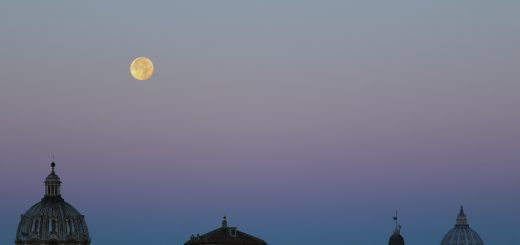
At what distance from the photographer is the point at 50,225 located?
193 metres

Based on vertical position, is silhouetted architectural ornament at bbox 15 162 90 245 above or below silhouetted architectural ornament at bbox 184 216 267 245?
above

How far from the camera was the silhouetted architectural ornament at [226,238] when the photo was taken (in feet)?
553

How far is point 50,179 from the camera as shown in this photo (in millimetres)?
198250

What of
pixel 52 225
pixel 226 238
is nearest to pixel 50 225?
pixel 52 225

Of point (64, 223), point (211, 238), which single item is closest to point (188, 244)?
point (211, 238)

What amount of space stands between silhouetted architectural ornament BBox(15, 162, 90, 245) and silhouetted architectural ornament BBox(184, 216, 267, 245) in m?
28.1

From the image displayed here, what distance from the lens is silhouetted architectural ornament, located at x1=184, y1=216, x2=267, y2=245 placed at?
168 metres

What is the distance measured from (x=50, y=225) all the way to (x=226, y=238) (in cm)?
3526

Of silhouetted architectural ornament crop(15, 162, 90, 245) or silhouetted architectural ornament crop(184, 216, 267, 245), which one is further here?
silhouetted architectural ornament crop(15, 162, 90, 245)

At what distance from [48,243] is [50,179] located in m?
10.3

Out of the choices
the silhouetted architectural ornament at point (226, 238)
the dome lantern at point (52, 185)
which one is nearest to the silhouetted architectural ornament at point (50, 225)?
the dome lantern at point (52, 185)

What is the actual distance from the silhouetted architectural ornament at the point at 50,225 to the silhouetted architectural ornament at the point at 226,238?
2807cm

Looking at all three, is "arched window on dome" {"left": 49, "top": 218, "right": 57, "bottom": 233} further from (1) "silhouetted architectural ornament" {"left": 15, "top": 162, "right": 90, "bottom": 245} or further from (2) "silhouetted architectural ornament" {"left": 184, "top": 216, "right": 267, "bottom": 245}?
(2) "silhouetted architectural ornament" {"left": 184, "top": 216, "right": 267, "bottom": 245}

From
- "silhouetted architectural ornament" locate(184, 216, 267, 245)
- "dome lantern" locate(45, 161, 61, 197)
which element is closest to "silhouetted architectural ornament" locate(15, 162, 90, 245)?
"dome lantern" locate(45, 161, 61, 197)
